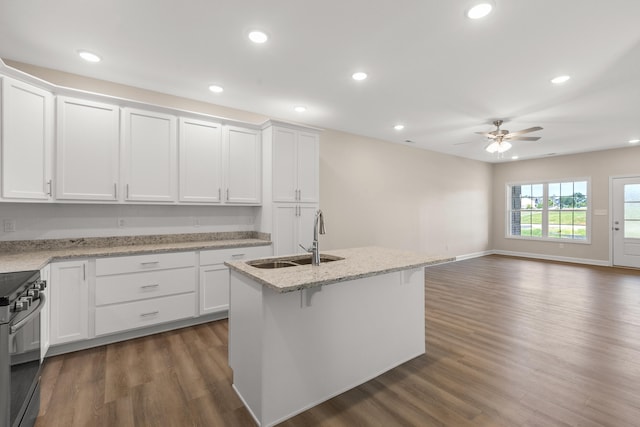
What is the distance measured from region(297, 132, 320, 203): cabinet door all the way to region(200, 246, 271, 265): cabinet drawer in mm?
876

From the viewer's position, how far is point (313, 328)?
197 cm

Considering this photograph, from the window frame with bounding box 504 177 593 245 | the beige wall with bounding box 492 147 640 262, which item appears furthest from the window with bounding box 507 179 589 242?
the beige wall with bounding box 492 147 640 262

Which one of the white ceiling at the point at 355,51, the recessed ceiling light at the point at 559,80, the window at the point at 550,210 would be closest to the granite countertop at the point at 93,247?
the white ceiling at the point at 355,51

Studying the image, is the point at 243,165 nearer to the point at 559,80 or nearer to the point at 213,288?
the point at 213,288

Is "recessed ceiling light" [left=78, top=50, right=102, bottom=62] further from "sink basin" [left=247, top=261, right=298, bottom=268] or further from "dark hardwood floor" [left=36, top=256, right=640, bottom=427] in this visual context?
"dark hardwood floor" [left=36, top=256, right=640, bottom=427]

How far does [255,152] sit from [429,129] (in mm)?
3097

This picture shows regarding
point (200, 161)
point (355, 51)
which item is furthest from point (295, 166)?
point (355, 51)

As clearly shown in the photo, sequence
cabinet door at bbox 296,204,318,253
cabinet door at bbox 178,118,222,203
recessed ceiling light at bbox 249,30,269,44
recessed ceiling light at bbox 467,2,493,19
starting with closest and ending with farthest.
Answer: recessed ceiling light at bbox 467,2,493,19 < recessed ceiling light at bbox 249,30,269,44 < cabinet door at bbox 178,118,222,203 < cabinet door at bbox 296,204,318,253

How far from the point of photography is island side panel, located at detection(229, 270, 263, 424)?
1795 mm

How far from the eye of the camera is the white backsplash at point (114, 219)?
9.33 feet

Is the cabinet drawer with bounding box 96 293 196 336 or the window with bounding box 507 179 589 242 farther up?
the window with bounding box 507 179 589 242

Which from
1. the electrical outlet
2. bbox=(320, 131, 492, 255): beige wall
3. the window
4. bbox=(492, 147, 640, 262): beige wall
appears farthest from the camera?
the window

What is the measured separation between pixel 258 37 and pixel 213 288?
2.63 metres

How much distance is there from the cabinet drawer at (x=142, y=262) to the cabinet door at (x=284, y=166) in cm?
130
